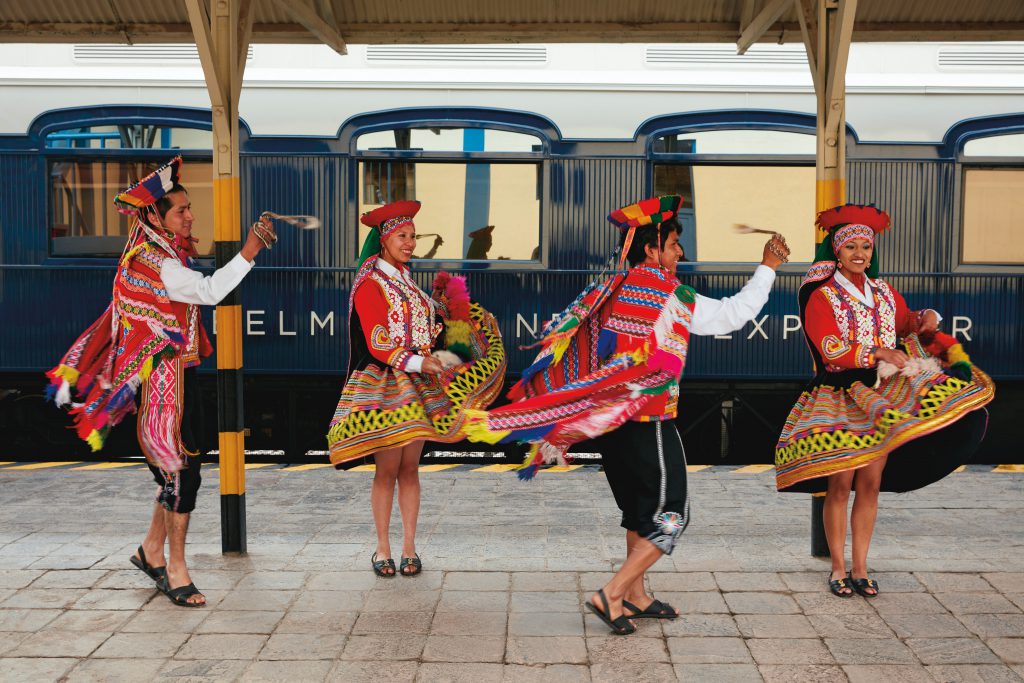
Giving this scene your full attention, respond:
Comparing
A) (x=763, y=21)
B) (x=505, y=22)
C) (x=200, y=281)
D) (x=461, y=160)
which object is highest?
(x=505, y=22)

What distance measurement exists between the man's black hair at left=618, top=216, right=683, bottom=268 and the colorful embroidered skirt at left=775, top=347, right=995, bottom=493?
1042 mm

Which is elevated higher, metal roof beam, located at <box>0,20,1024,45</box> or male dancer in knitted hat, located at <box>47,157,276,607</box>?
metal roof beam, located at <box>0,20,1024,45</box>

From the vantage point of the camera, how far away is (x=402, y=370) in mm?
4660

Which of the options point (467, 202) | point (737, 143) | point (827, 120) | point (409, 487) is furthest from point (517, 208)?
point (409, 487)

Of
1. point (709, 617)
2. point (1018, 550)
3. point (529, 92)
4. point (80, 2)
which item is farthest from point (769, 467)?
point (80, 2)

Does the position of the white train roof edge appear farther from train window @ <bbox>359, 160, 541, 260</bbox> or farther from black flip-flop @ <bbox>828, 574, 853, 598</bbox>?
black flip-flop @ <bbox>828, 574, 853, 598</bbox>

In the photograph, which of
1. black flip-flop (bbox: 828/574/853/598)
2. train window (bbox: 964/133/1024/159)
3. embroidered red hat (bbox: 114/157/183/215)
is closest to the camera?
embroidered red hat (bbox: 114/157/183/215)

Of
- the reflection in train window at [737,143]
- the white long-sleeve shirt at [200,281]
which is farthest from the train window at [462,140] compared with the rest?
the white long-sleeve shirt at [200,281]

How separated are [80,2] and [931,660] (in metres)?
5.52

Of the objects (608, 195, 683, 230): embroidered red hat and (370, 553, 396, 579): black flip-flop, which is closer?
(608, 195, 683, 230): embroidered red hat

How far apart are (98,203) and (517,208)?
3.08 metres

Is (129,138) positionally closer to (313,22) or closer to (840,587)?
(313,22)

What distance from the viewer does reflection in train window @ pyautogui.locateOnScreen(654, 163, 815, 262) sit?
7.59 m

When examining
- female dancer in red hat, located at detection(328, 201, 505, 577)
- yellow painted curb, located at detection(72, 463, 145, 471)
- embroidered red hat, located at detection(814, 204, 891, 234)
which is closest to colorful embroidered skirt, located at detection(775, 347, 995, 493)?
embroidered red hat, located at detection(814, 204, 891, 234)
